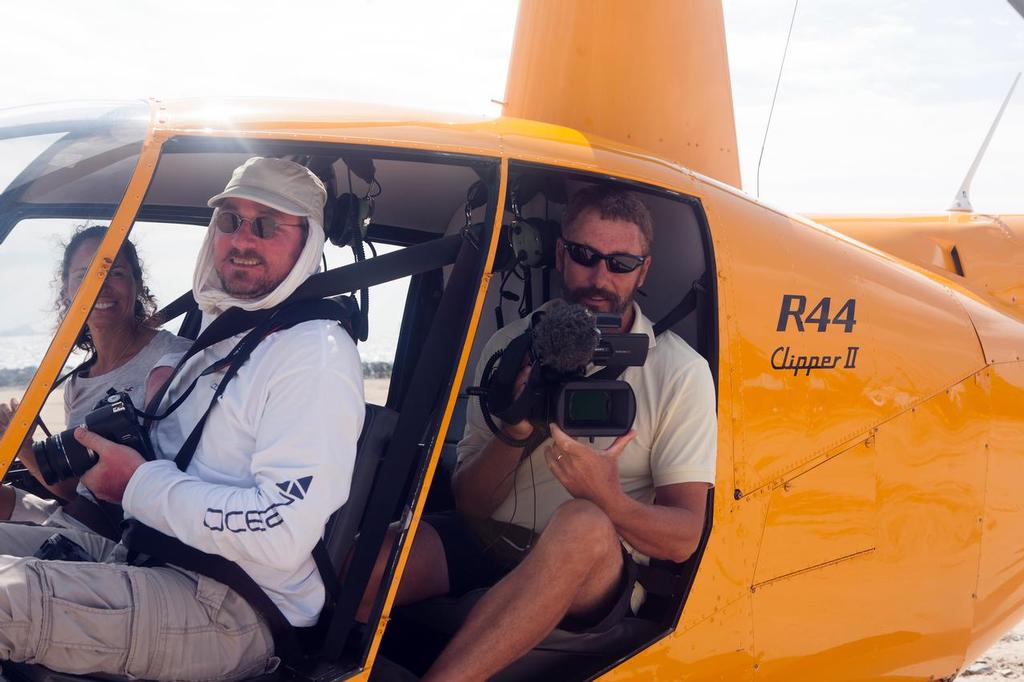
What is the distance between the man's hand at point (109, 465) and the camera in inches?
87.5

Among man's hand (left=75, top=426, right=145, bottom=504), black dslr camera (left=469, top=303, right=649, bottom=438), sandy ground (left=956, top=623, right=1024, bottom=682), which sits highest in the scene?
black dslr camera (left=469, top=303, right=649, bottom=438)

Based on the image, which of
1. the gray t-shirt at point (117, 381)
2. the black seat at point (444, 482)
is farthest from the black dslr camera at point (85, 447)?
the black seat at point (444, 482)

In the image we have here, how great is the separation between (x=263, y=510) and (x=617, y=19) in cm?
252

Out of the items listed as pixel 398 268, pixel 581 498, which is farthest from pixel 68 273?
pixel 581 498

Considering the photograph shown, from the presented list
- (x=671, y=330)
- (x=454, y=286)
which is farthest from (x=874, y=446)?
(x=454, y=286)

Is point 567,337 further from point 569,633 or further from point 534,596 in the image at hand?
point 569,633

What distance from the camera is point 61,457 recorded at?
7.30 ft

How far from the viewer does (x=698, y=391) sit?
2727 millimetres

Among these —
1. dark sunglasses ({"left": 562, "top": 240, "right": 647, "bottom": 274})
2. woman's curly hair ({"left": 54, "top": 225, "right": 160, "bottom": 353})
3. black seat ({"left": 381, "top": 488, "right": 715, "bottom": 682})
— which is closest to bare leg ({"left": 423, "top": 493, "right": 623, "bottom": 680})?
black seat ({"left": 381, "top": 488, "right": 715, "bottom": 682})

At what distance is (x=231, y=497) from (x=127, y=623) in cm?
33

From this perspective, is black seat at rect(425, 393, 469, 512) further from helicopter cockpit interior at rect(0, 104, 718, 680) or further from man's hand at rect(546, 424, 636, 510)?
man's hand at rect(546, 424, 636, 510)

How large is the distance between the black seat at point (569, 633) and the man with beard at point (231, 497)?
0.56 m

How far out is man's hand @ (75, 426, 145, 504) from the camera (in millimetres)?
2223

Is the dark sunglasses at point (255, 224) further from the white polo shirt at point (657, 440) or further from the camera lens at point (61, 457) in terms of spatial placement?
the white polo shirt at point (657, 440)
